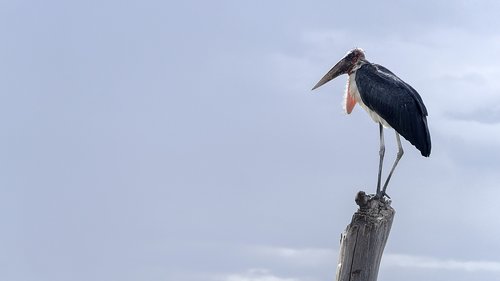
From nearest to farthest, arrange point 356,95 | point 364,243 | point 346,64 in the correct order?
point 364,243 → point 356,95 → point 346,64

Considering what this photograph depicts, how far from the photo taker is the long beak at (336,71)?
59.4 ft

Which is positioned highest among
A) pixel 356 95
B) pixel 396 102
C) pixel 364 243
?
pixel 356 95

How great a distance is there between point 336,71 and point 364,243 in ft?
24.6

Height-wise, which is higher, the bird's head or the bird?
the bird's head

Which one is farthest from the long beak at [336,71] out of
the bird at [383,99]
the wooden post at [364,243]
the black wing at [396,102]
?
the wooden post at [364,243]

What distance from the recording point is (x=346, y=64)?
712 inches

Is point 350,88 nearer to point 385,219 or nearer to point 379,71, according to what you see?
point 379,71

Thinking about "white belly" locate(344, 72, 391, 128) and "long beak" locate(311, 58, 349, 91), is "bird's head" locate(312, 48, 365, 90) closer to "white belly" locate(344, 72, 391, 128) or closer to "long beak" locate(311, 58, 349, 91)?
"long beak" locate(311, 58, 349, 91)

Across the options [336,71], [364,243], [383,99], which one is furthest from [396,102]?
[364,243]

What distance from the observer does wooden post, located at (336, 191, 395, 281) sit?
11.1 meters

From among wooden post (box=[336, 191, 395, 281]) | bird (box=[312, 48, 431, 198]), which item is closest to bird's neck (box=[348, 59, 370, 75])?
bird (box=[312, 48, 431, 198])

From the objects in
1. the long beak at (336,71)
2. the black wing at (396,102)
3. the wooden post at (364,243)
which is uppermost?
the long beak at (336,71)

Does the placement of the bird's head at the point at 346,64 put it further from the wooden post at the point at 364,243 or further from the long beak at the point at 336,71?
the wooden post at the point at 364,243

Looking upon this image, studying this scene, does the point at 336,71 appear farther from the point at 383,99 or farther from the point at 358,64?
the point at 383,99
